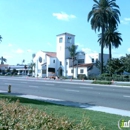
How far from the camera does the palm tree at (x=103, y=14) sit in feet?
168

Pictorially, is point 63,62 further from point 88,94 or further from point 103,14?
point 88,94

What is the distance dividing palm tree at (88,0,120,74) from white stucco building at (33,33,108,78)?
17.2 m

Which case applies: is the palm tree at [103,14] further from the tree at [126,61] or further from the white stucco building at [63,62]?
the white stucco building at [63,62]

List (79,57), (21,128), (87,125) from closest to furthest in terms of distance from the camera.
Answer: (21,128)
(87,125)
(79,57)

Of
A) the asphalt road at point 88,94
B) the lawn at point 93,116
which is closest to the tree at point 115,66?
the asphalt road at point 88,94

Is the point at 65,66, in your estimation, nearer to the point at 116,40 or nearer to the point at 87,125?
the point at 116,40

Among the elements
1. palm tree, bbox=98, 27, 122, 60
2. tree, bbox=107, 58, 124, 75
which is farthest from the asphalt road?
palm tree, bbox=98, 27, 122, 60

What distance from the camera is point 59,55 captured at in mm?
77312

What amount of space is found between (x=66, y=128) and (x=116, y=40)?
5923 centimetres

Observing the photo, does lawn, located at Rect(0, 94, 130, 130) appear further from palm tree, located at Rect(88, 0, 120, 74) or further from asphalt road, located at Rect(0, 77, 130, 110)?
palm tree, located at Rect(88, 0, 120, 74)

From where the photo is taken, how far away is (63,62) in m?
75.6

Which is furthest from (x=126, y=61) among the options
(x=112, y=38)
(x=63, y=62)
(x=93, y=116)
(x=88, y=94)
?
(x=93, y=116)

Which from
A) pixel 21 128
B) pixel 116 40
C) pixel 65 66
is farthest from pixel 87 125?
pixel 65 66

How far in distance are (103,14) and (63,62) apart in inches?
1089
